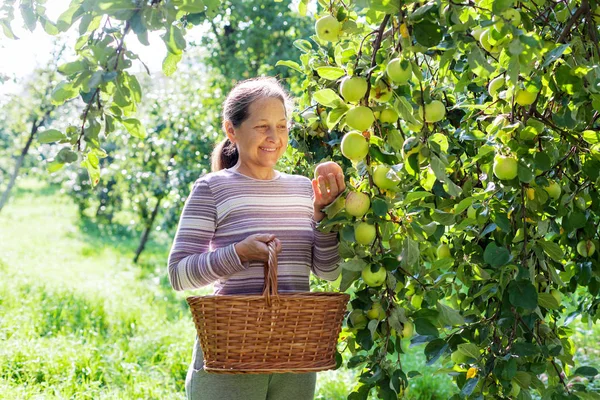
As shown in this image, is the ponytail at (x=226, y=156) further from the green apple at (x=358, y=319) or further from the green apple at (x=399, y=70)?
the green apple at (x=399, y=70)

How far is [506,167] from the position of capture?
146cm

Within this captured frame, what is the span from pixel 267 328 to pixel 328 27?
62cm

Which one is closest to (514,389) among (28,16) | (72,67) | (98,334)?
(72,67)

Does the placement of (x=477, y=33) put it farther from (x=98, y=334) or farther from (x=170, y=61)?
(x=98, y=334)

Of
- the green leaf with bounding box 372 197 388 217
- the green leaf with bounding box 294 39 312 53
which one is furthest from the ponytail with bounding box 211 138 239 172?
the green leaf with bounding box 372 197 388 217

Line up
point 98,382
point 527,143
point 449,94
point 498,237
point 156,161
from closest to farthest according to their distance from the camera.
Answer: point 527,143, point 498,237, point 449,94, point 98,382, point 156,161

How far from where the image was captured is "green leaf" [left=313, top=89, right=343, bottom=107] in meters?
1.46

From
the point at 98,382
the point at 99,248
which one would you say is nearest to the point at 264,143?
the point at 98,382

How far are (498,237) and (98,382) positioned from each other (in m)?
2.39

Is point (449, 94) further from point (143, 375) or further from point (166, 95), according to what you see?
point (166, 95)

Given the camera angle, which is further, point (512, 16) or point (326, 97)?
point (326, 97)

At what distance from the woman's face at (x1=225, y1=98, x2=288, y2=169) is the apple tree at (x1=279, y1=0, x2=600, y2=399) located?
0.24m

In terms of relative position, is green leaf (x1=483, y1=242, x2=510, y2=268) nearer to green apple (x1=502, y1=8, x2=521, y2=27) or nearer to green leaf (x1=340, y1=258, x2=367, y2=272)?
green leaf (x1=340, y1=258, x2=367, y2=272)

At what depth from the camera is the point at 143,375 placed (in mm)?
3875
